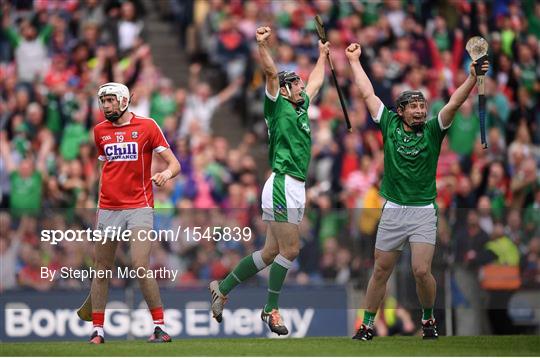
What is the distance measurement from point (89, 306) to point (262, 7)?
1183cm

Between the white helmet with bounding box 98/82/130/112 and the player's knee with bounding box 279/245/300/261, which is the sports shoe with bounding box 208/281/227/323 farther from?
the white helmet with bounding box 98/82/130/112

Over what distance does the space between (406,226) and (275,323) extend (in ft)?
5.06

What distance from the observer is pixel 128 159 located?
16141 millimetres

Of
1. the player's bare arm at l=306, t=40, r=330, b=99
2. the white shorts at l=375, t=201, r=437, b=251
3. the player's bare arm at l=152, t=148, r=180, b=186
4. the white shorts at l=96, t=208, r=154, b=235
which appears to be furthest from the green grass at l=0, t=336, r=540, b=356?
the player's bare arm at l=306, t=40, r=330, b=99

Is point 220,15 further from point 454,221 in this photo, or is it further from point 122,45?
point 454,221

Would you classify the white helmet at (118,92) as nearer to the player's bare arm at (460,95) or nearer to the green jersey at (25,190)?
the player's bare arm at (460,95)

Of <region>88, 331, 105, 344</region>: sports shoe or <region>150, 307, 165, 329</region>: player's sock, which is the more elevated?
Answer: <region>150, 307, 165, 329</region>: player's sock

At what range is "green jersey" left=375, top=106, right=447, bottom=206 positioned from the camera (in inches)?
634

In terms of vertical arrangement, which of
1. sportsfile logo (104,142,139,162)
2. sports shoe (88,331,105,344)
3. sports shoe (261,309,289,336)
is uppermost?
sportsfile logo (104,142,139,162)

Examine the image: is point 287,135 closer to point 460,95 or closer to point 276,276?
point 276,276

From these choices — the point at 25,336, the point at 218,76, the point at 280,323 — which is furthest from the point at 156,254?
the point at 218,76

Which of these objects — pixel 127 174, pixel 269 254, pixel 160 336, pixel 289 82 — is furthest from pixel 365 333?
pixel 127 174

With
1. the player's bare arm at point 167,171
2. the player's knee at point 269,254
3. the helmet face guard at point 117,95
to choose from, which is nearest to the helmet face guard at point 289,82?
the player's bare arm at point 167,171

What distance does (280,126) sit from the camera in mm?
16328
